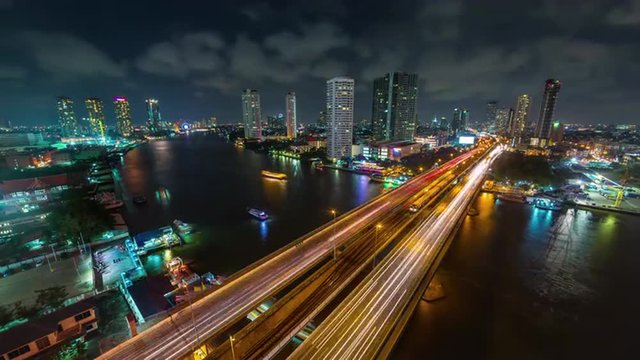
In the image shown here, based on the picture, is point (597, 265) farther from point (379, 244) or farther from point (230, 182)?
point (230, 182)

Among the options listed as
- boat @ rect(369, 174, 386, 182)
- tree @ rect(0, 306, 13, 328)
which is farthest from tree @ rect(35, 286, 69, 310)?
boat @ rect(369, 174, 386, 182)

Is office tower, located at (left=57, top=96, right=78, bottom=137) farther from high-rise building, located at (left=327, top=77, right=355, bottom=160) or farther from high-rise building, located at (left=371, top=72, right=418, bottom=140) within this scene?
high-rise building, located at (left=371, top=72, right=418, bottom=140)

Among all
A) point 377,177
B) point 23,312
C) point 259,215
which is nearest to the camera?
point 23,312

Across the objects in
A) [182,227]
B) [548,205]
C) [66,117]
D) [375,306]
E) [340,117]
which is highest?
[66,117]

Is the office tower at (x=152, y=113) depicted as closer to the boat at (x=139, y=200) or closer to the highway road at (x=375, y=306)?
the boat at (x=139, y=200)

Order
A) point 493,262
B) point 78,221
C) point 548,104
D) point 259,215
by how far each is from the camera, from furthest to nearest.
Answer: point 548,104
point 259,215
point 78,221
point 493,262

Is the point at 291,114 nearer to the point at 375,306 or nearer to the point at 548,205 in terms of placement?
the point at 548,205

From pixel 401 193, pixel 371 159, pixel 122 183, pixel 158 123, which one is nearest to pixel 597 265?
pixel 401 193

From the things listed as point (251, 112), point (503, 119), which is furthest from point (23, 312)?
point (503, 119)
